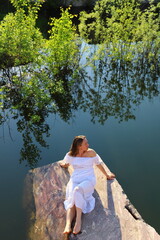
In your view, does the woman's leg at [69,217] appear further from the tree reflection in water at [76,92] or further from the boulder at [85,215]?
the tree reflection in water at [76,92]

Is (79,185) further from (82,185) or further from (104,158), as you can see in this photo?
(104,158)

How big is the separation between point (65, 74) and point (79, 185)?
6494mm

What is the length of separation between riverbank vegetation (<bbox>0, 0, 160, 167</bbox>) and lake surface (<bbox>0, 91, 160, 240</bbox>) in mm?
275

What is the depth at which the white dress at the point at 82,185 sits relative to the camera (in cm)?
418

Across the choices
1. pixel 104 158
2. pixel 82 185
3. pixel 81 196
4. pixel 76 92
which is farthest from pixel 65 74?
pixel 81 196

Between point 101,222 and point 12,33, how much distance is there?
6.83m

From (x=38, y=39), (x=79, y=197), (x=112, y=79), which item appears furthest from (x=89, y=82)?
(x=79, y=197)

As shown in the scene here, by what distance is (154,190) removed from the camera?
5.51 metres

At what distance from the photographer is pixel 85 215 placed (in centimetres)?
424

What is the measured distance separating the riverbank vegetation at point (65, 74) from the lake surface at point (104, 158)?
27cm

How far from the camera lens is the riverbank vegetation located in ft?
26.5

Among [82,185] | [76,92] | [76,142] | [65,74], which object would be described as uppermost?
[65,74]

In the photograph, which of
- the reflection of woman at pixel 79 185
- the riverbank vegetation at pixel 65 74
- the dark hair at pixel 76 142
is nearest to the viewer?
the reflection of woman at pixel 79 185

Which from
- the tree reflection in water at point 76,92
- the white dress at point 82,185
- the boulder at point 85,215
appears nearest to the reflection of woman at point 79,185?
the white dress at point 82,185
